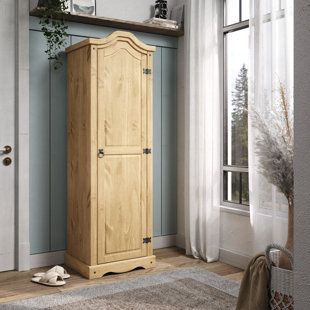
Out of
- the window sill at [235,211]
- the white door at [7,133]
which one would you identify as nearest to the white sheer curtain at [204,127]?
the window sill at [235,211]

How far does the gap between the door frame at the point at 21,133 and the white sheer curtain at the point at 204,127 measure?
1.42m

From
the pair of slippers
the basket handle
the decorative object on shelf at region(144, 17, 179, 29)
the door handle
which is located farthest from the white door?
the basket handle

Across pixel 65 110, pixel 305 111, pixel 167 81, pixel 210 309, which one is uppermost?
pixel 167 81

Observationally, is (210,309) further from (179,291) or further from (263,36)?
(263,36)

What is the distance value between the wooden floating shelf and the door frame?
0.48 ft

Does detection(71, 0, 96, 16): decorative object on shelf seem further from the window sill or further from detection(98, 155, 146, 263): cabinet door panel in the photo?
the window sill

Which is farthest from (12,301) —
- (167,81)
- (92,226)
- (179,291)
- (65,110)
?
(167,81)

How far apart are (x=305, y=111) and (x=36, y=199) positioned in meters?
2.94

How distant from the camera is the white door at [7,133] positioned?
3.53m

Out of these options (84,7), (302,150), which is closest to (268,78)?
(84,7)

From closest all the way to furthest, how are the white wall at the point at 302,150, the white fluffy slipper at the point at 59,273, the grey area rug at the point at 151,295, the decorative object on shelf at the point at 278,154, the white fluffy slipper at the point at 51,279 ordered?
the white wall at the point at 302,150, the decorative object on shelf at the point at 278,154, the grey area rug at the point at 151,295, the white fluffy slipper at the point at 51,279, the white fluffy slipper at the point at 59,273

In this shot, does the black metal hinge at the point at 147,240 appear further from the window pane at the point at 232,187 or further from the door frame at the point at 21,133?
the door frame at the point at 21,133

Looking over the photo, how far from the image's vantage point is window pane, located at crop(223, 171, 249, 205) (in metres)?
3.77

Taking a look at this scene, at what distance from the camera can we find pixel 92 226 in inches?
133
